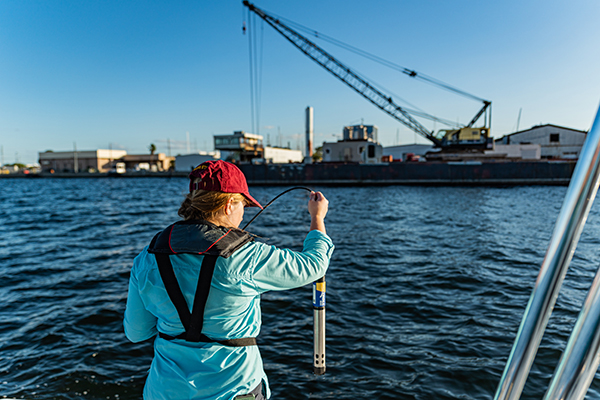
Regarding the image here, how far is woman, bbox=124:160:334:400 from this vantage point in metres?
1.60

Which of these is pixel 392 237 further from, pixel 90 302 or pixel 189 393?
pixel 189 393

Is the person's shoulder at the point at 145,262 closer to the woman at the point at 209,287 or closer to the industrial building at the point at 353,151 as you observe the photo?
the woman at the point at 209,287

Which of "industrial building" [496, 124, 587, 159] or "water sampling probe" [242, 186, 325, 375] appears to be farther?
"industrial building" [496, 124, 587, 159]

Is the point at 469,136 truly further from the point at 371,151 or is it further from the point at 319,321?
the point at 319,321

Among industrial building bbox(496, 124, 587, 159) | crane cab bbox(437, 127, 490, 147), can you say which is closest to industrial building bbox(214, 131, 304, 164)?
crane cab bbox(437, 127, 490, 147)

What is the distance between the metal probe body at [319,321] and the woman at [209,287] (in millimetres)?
1061

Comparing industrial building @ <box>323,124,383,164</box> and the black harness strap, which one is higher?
industrial building @ <box>323,124,383,164</box>

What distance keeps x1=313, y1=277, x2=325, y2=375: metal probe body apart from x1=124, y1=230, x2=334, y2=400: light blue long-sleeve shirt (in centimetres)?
109

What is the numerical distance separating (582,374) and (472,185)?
46.2 meters

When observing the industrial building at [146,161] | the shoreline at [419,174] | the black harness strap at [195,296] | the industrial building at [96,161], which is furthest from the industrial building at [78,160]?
the black harness strap at [195,296]

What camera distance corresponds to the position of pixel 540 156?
5650 centimetres

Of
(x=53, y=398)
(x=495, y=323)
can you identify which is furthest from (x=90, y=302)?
(x=495, y=323)

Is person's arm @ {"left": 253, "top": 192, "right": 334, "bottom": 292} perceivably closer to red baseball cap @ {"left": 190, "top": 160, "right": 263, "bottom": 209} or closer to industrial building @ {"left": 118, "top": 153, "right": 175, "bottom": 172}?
red baseball cap @ {"left": 190, "top": 160, "right": 263, "bottom": 209}

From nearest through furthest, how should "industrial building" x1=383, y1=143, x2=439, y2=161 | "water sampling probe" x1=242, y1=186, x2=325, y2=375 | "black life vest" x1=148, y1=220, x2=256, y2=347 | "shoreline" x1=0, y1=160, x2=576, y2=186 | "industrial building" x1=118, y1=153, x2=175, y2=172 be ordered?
"black life vest" x1=148, y1=220, x2=256, y2=347 → "water sampling probe" x1=242, y1=186, x2=325, y2=375 → "shoreline" x1=0, y1=160, x2=576, y2=186 → "industrial building" x1=383, y1=143, x2=439, y2=161 → "industrial building" x1=118, y1=153, x2=175, y2=172
